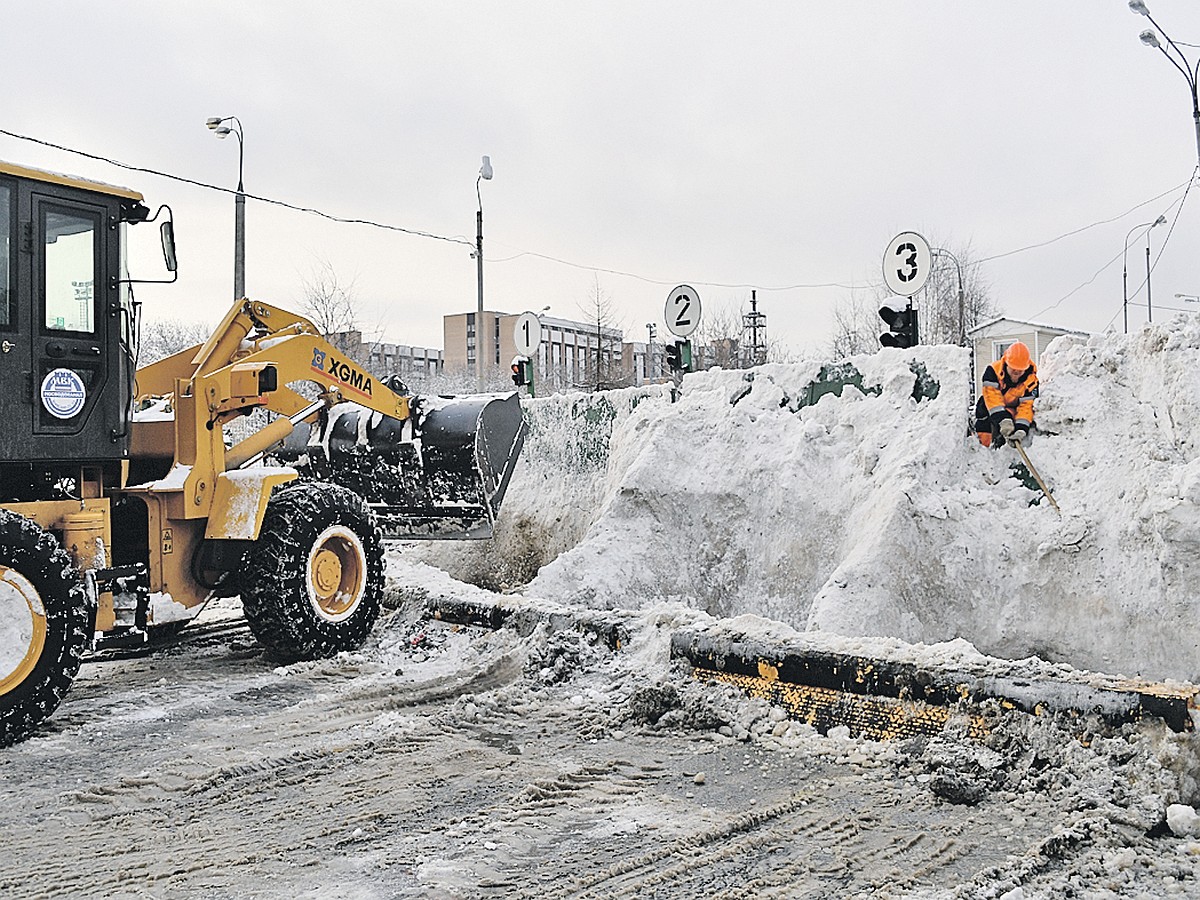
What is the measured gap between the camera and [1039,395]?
23.8 feet

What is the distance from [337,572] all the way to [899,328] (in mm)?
4658

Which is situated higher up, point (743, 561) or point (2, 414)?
point (2, 414)

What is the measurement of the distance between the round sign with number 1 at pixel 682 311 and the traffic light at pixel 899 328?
2.43m

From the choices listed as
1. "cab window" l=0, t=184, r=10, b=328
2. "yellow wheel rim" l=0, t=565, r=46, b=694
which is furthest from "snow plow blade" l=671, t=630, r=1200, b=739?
"cab window" l=0, t=184, r=10, b=328

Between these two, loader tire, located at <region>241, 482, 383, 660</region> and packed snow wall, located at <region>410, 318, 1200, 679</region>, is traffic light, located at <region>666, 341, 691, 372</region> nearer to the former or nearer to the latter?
packed snow wall, located at <region>410, 318, 1200, 679</region>

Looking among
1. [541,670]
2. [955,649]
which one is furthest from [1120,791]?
[541,670]

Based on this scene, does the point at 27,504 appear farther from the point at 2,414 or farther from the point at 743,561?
the point at 743,561

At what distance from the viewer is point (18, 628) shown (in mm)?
5023

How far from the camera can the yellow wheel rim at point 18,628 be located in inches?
196

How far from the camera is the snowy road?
339 cm

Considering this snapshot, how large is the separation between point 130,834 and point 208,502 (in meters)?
2.81

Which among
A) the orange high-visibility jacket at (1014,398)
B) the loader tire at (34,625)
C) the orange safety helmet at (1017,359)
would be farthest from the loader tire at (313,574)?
the orange safety helmet at (1017,359)

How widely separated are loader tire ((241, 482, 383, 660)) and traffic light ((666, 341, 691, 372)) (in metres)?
3.94

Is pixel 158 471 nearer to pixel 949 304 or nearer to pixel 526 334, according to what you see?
pixel 526 334
